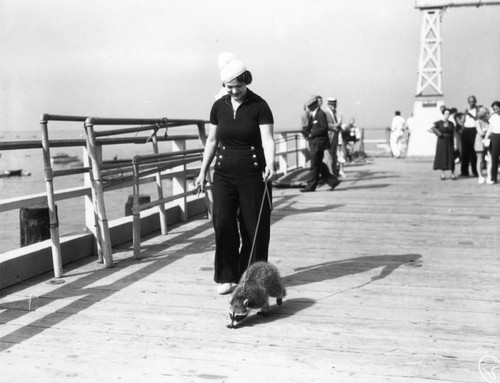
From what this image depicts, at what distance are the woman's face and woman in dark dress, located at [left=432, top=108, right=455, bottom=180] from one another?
435 inches

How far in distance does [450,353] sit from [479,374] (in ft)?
1.08

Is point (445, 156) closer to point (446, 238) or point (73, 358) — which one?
point (446, 238)

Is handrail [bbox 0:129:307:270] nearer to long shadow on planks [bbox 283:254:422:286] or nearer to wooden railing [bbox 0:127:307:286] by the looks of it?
wooden railing [bbox 0:127:307:286]

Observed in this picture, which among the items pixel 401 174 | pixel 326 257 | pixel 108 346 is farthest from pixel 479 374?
pixel 401 174

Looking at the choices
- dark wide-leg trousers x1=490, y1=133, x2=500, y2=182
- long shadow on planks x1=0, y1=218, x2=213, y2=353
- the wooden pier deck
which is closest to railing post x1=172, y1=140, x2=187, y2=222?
the wooden pier deck

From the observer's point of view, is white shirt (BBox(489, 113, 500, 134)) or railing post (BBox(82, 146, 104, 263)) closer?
railing post (BBox(82, 146, 104, 263))

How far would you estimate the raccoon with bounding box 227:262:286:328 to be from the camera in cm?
423

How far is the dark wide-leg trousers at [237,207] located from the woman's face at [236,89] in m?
0.38

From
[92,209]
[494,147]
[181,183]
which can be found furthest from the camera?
[494,147]

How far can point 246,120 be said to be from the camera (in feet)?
15.9

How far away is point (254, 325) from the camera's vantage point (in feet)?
14.2

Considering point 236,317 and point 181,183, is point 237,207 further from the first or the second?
point 181,183

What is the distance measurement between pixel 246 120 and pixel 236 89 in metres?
0.24

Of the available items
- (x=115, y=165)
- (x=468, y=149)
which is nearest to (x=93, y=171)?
(x=115, y=165)
